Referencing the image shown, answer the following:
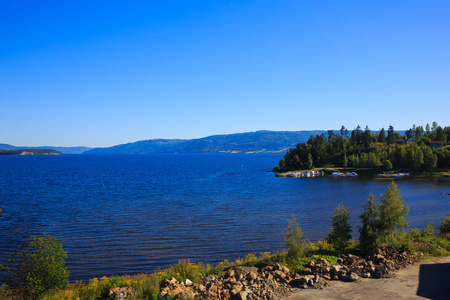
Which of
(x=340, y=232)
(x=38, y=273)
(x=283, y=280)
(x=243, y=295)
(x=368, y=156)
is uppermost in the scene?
(x=368, y=156)

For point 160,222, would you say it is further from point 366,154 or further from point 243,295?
point 366,154

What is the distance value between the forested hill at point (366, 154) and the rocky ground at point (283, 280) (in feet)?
374

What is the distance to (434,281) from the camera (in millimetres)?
16797

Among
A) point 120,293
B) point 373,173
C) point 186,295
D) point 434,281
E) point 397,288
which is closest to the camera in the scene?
point 186,295

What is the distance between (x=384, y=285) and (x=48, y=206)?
170 feet

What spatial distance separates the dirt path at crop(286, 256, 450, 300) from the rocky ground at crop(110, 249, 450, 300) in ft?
0.48

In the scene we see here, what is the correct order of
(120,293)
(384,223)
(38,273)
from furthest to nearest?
(384,223), (38,273), (120,293)

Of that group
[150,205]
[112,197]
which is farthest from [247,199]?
[112,197]

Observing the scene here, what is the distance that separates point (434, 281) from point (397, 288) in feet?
8.98

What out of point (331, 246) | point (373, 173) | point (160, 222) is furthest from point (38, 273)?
point (373, 173)

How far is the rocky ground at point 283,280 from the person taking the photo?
14.8 meters

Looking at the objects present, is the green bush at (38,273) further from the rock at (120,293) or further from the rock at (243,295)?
the rock at (243,295)

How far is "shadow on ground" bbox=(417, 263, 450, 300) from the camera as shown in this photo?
15.2 m

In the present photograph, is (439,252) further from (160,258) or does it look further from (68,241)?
(68,241)
